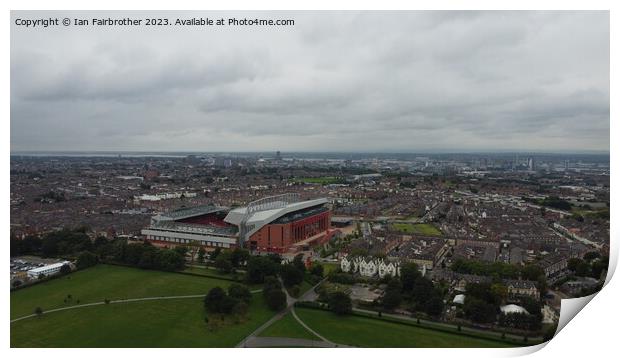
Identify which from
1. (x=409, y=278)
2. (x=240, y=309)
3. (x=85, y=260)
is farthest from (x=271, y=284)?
(x=85, y=260)

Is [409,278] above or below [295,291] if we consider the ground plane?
above

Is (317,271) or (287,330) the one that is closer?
(287,330)

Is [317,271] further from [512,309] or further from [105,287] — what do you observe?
[105,287]

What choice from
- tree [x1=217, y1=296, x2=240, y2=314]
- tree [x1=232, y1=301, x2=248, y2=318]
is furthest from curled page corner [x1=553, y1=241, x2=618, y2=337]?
tree [x1=217, y1=296, x2=240, y2=314]

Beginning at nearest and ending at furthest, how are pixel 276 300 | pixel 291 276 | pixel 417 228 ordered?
pixel 276 300 → pixel 291 276 → pixel 417 228

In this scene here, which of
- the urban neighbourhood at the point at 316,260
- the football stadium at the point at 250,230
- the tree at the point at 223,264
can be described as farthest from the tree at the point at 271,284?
the football stadium at the point at 250,230

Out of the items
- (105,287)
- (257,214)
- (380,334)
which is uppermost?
(257,214)

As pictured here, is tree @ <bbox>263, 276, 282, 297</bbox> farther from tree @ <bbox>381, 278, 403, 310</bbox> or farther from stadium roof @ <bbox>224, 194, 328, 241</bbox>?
stadium roof @ <bbox>224, 194, 328, 241</bbox>

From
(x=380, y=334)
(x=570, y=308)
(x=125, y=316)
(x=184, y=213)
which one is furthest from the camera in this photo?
(x=184, y=213)
